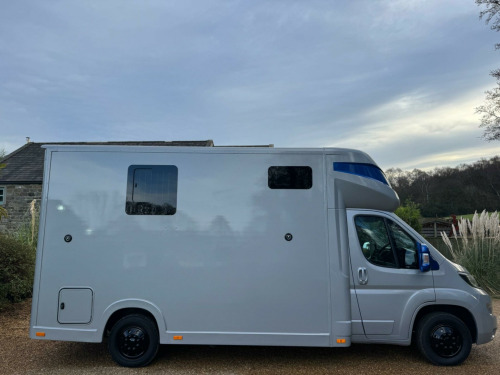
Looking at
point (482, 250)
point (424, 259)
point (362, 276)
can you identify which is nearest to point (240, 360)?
point (362, 276)

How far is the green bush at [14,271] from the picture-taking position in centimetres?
769

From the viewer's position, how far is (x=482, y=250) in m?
9.05

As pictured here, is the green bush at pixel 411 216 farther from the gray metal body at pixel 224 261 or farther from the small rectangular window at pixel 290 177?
the small rectangular window at pixel 290 177

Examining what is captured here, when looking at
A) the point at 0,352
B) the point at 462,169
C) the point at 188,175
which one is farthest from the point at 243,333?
Answer: the point at 462,169

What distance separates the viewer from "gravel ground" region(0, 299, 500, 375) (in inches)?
179

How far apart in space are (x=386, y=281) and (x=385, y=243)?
1.56ft

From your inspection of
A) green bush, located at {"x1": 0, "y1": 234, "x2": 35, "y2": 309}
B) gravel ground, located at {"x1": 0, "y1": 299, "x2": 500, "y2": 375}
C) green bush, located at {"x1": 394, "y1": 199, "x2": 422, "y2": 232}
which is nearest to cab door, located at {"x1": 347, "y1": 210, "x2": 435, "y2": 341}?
gravel ground, located at {"x1": 0, "y1": 299, "x2": 500, "y2": 375}

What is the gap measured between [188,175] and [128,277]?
1432mm

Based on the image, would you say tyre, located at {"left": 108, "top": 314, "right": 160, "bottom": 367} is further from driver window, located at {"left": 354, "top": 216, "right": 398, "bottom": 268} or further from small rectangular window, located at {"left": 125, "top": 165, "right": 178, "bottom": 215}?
driver window, located at {"left": 354, "top": 216, "right": 398, "bottom": 268}

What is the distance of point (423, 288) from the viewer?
4.58 metres

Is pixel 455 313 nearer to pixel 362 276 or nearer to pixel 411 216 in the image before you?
pixel 362 276

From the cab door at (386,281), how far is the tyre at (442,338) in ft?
0.87

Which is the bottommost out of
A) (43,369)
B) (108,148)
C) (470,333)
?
(43,369)

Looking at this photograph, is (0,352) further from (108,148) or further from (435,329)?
(435,329)
